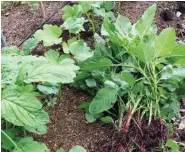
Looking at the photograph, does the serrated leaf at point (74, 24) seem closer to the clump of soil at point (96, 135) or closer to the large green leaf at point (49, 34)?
the large green leaf at point (49, 34)

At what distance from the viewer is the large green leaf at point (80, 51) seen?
1847 mm

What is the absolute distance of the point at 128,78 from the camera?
165 cm

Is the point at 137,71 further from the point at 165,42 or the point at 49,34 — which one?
the point at 49,34

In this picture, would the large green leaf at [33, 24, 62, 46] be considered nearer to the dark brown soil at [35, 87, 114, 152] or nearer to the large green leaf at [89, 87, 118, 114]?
the dark brown soil at [35, 87, 114, 152]

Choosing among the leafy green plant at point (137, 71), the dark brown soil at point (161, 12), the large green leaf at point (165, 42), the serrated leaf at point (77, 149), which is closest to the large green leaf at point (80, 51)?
the leafy green plant at point (137, 71)

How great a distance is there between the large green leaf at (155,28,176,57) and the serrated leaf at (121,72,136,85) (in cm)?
14

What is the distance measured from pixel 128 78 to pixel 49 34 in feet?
1.92

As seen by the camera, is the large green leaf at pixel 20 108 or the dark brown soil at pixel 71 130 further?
the dark brown soil at pixel 71 130

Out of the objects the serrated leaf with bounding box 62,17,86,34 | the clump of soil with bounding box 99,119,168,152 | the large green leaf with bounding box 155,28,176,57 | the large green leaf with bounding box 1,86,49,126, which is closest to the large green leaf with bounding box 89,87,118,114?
the clump of soil with bounding box 99,119,168,152

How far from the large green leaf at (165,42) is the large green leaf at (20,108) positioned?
1.87ft

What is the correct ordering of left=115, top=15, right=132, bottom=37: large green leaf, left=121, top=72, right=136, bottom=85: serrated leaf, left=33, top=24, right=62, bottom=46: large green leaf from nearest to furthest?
left=121, top=72, right=136, bottom=85: serrated leaf
left=115, top=15, right=132, bottom=37: large green leaf
left=33, top=24, right=62, bottom=46: large green leaf

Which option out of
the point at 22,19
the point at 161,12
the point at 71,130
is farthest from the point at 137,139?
the point at 22,19

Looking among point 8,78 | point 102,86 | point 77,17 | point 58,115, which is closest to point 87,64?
point 102,86

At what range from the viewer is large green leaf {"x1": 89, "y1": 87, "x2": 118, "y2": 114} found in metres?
1.67
